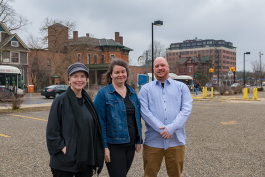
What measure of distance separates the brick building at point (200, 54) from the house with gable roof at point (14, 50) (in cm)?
5392

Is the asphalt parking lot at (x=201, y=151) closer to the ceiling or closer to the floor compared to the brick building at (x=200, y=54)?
closer to the floor

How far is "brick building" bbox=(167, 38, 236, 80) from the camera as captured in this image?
296 feet

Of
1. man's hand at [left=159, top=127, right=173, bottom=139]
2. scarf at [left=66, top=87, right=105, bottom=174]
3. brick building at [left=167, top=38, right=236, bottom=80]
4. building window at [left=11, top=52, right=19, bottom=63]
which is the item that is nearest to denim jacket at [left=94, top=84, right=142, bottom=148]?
scarf at [left=66, top=87, right=105, bottom=174]

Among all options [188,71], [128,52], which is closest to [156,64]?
[128,52]

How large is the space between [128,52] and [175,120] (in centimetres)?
5956

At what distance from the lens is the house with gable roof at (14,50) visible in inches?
1531

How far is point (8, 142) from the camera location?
22.3ft

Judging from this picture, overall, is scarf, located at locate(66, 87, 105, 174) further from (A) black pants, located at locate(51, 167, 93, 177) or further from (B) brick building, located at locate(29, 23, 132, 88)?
(B) brick building, located at locate(29, 23, 132, 88)

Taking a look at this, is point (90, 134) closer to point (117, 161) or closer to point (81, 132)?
point (81, 132)

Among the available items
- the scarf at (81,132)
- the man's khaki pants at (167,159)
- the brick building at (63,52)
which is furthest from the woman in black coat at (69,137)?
the brick building at (63,52)

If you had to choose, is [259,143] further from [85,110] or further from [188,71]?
[188,71]

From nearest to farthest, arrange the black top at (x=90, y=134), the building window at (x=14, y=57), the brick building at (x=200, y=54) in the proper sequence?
the black top at (x=90, y=134), the building window at (x=14, y=57), the brick building at (x=200, y=54)

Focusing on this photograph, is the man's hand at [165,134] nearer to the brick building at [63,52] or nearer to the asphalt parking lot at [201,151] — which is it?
the asphalt parking lot at [201,151]

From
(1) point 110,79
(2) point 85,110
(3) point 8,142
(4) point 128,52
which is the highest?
(4) point 128,52
